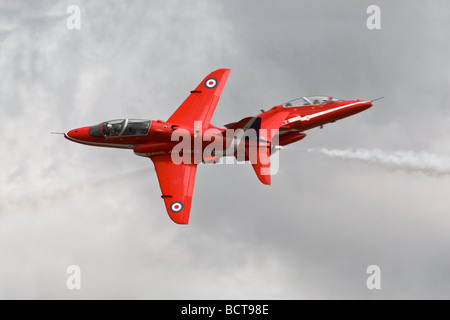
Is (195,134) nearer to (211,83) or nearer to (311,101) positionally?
(211,83)

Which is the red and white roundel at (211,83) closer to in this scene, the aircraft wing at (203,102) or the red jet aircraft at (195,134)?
the aircraft wing at (203,102)

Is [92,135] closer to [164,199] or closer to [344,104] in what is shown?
[164,199]

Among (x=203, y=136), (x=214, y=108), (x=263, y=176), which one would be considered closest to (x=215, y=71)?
(x=214, y=108)

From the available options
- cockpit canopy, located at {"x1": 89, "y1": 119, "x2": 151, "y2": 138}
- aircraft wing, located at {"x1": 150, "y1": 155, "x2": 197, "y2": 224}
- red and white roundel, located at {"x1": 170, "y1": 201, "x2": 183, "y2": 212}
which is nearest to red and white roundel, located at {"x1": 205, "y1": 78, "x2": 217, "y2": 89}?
cockpit canopy, located at {"x1": 89, "y1": 119, "x2": 151, "y2": 138}

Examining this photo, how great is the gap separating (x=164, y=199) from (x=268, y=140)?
6.25 meters

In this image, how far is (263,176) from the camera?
41219 mm

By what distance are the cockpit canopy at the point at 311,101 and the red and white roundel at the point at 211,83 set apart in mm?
4148

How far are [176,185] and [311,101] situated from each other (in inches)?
365

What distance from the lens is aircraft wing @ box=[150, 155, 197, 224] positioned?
133 feet

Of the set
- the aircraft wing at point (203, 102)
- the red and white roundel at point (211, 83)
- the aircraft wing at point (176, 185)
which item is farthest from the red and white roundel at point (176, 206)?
the red and white roundel at point (211, 83)

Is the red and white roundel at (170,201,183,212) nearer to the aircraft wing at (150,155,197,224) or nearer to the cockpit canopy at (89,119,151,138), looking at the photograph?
the aircraft wing at (150,155,197,224)

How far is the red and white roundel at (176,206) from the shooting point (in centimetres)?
4066

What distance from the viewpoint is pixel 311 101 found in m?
45.6

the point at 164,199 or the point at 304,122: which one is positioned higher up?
the point at 304,122
